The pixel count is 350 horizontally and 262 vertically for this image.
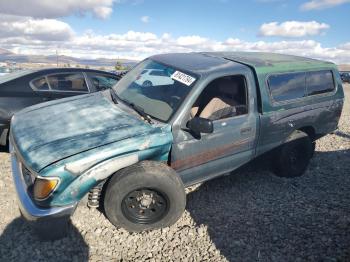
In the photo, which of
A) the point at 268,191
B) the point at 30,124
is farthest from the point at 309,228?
the point at 30,124

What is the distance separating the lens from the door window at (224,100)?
13.4ft

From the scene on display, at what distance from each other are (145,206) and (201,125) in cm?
111

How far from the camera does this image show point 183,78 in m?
3.97

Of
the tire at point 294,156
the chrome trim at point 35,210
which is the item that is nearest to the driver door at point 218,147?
the tire at point 294,156

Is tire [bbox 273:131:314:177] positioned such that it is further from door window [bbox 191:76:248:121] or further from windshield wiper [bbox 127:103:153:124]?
windshield wiper [bbox 127:103:153:124]

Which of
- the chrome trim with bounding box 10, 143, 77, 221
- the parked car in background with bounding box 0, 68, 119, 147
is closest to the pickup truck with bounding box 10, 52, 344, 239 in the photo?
the chrome trim with bounding box 10, 143, 77, 221

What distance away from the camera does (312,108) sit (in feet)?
16.3

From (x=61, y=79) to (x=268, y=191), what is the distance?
4.21m

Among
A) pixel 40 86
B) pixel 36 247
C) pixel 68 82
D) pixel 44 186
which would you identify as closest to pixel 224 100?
pixel 44 186

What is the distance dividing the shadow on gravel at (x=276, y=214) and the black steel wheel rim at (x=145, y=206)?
61 centimetres

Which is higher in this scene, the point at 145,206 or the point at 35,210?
the point at 35,210

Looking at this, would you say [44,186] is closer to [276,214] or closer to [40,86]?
[276,214]

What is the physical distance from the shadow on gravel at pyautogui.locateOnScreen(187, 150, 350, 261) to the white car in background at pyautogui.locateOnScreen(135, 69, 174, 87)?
1641mm

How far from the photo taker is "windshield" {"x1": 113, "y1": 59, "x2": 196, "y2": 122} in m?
3.77
